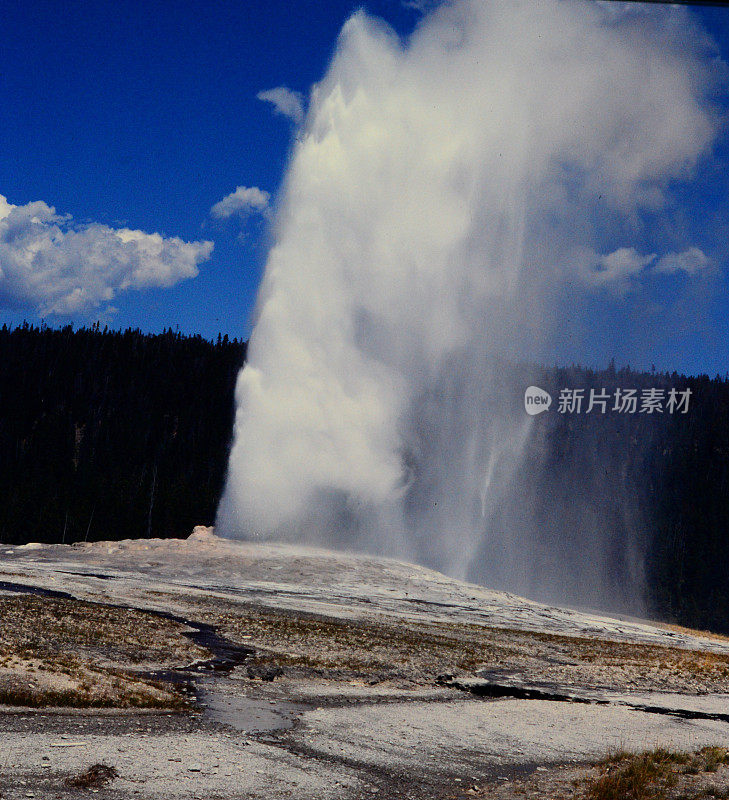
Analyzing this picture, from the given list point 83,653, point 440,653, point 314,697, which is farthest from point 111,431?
point 314,697

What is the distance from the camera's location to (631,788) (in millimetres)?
12938

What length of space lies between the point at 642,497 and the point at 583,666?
117161 millimetres

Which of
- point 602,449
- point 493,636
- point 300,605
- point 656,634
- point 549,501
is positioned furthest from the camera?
point 602,449

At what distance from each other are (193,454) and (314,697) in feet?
371

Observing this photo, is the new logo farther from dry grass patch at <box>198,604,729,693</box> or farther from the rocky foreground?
dry grass patch at <box>198,604,729,693</box>

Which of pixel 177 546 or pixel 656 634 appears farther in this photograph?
pixel 177 546

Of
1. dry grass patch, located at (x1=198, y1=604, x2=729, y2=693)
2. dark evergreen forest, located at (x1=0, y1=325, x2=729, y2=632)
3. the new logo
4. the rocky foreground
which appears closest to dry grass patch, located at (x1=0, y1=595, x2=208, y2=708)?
the rocky foreground

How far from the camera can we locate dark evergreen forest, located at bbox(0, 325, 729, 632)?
110 m

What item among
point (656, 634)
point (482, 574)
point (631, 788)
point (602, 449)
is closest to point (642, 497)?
point (602, 449)

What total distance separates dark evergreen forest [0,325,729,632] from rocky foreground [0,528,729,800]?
69648 mm

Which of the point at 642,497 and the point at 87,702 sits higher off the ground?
the point at 642,497

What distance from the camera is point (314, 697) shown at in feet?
63.9

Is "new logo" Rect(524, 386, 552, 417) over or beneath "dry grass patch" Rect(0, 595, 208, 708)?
over

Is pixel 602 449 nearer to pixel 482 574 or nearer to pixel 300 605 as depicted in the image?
pixel 482 574
